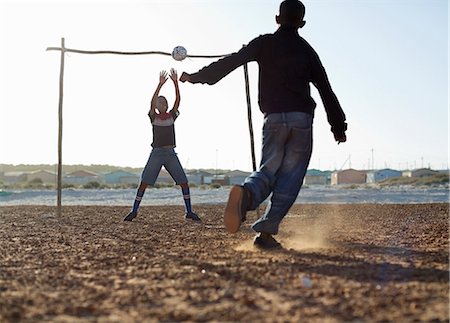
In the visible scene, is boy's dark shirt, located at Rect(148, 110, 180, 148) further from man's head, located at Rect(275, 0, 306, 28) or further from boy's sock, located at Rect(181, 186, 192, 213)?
man's head, located at Rect(275, 0, 306, 28)

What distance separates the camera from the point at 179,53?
9266 mm

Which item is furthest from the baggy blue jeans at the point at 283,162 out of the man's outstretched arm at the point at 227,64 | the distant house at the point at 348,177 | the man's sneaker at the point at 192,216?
the distant house at the point at 348,177

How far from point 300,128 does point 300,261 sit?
4.74 feet

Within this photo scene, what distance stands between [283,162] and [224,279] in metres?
2.03

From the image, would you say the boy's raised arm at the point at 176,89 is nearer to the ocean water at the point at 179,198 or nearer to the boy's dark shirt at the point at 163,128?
the boy's dark shirt at the point at 163,128

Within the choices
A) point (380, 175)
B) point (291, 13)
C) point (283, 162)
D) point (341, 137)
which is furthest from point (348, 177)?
point (283, 162)

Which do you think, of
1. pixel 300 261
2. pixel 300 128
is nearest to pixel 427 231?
pixel 300 128

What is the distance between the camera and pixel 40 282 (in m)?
3.93

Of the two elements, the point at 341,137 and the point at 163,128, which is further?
the point at 163,128

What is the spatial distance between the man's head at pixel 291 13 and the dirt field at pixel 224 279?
2.04 m

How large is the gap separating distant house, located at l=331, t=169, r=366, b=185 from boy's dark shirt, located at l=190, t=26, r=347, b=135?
93.6 m

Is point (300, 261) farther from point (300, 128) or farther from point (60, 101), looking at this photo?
point (60, 101)

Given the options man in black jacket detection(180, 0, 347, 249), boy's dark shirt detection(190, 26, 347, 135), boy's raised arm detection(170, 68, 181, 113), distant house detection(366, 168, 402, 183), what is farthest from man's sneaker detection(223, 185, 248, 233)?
distant house detection(366, 168, 402, 183)

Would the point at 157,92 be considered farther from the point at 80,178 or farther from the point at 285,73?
the point at 80,178
